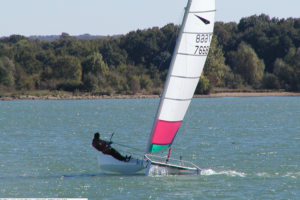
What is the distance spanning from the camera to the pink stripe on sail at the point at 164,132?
549 inches

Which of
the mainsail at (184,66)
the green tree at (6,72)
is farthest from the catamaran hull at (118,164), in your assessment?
the green tree at (6,72)

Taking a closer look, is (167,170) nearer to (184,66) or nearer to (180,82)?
(180,82)

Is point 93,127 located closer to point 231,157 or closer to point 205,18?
point 231,157

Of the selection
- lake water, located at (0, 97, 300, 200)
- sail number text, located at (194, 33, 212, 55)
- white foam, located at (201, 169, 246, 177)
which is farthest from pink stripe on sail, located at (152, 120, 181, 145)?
sail number text, located at (194, 33, 212, 55)

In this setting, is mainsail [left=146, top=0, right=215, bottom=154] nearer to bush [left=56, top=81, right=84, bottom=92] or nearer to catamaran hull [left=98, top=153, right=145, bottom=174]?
catamaran hull [left=98, top=153, right=145, bottom=174]

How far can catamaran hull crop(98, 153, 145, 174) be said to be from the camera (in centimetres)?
1398

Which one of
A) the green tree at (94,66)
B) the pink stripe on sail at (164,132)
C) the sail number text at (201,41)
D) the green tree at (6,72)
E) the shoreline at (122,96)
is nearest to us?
the sail number text at (201,41)

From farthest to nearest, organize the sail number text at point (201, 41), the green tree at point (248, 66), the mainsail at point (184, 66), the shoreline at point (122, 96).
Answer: the green tree at point (248, 66), the shoreline at point (122, 96), the sail number text at point (201, 41), the mainsail at point (184, 66)

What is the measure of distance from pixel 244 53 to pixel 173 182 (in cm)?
6866

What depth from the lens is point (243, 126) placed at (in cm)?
3091

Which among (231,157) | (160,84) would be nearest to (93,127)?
(231,157)

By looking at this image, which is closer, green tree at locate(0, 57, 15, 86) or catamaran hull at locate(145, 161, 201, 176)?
catamaran hull at locate(145, 161, 201, 176)

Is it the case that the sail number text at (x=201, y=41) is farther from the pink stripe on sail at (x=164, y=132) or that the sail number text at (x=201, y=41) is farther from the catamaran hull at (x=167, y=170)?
the catamaran hull at (x=167, y=170)

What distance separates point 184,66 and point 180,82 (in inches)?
19.8
